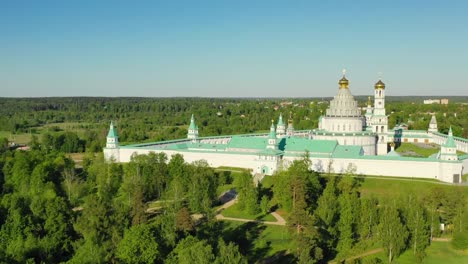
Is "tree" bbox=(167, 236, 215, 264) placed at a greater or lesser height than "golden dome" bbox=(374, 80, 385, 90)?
lesser

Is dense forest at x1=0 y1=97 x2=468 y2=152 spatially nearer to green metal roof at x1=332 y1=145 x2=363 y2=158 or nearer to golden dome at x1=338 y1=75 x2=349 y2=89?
golden dome at x1=338 y1=75 x2=349 y2=89

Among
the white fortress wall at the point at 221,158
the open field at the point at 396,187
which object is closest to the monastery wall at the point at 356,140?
the white fortress wall at the point at 221,158

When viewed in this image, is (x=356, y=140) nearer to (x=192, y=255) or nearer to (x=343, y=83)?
(x=343, y=83)

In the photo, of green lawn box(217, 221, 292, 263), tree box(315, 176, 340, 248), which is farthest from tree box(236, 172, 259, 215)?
tree box(315, 176, 340, 248)

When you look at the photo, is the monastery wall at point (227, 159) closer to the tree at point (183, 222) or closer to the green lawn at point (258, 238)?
the green lawn at point (258, 238)

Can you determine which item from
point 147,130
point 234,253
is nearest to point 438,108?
point 147,130

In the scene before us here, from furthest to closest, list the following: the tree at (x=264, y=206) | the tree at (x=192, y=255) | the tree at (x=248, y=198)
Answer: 1. the tree at (x=264, y=206)
2. the tree at (x=248, y=198)
3. the tree at (x=192, y=255)

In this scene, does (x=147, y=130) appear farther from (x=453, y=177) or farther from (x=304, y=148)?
(x=453, y=177)
